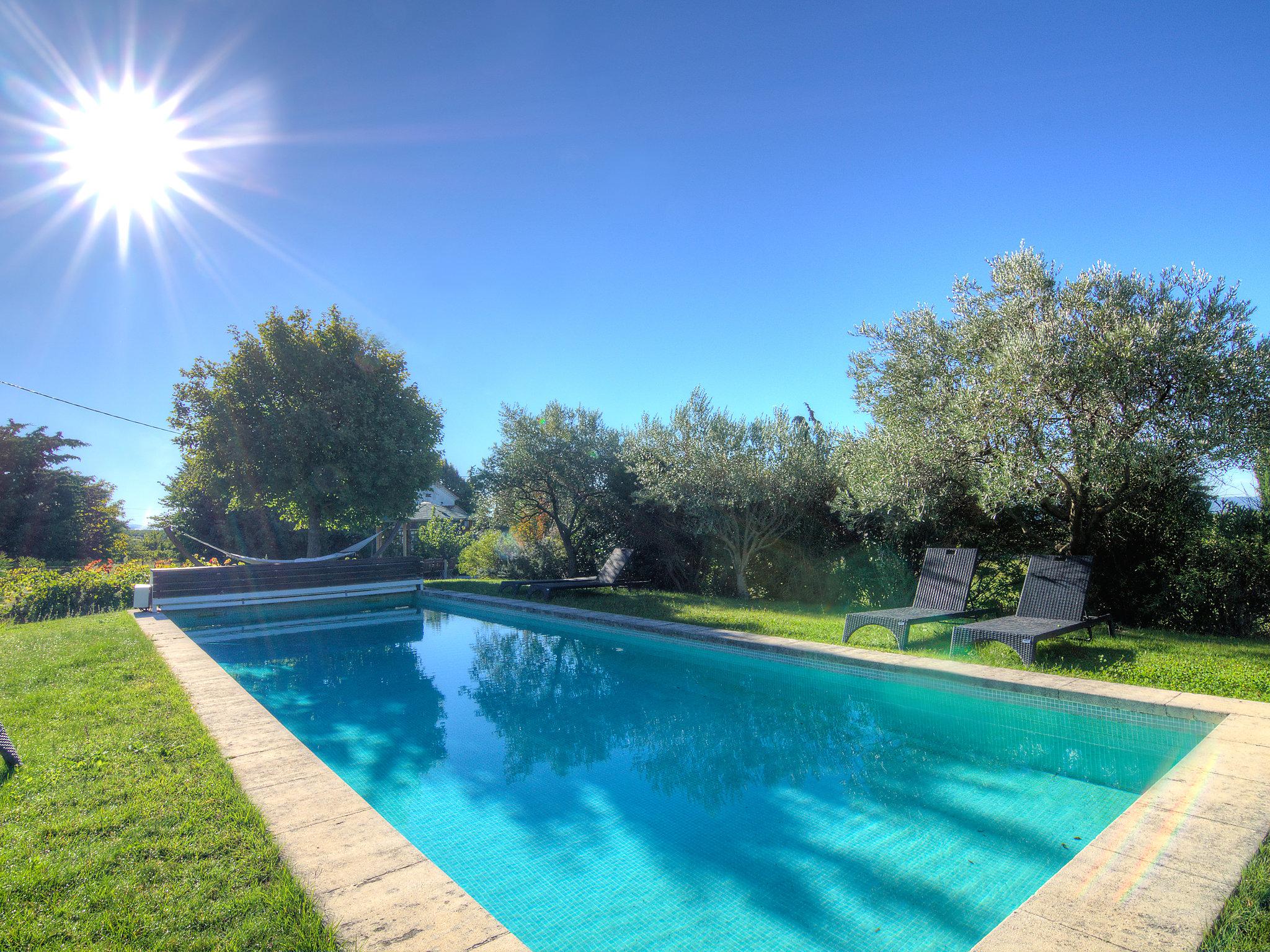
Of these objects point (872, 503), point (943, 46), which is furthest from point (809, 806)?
point (943, 46)

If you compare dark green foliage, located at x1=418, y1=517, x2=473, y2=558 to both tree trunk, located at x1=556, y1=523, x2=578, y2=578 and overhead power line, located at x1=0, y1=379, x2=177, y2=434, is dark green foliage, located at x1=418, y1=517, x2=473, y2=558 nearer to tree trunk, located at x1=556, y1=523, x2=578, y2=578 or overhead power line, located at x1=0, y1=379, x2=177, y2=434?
tree trunk, located at x1=556, y1=523, x2=578, y2=578

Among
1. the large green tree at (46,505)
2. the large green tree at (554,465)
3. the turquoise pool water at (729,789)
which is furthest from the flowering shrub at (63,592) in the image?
the large green tree at (46,505)

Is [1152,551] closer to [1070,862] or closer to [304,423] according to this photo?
[1070,862]

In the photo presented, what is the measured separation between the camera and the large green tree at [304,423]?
14.9m

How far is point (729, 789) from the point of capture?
4152mm

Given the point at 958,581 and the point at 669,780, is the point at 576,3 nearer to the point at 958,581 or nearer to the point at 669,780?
the point at 958,581

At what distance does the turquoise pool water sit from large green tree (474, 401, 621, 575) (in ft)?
22.5

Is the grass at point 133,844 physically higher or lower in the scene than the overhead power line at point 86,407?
lower

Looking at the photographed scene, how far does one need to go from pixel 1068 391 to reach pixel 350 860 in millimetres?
7903

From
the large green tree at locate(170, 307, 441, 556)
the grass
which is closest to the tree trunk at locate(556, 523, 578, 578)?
the large green tree at locate(170, 307, 441, 556)

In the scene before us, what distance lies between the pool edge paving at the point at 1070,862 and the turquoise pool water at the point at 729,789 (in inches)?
18.5

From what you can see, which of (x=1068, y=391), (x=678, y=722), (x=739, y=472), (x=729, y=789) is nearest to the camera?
(x=729, y=789)

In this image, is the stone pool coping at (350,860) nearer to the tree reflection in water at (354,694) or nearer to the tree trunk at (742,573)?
the tree reflection in water at (354,694)

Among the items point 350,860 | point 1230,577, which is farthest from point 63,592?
point 1230,577
